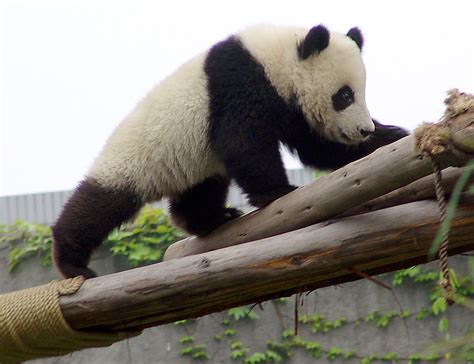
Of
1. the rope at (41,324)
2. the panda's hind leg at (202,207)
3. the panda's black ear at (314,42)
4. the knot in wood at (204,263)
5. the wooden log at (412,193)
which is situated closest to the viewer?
the wooden log at (412,193)

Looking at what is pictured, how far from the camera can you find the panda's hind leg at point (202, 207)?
12.1 feet

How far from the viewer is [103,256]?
6.09 m

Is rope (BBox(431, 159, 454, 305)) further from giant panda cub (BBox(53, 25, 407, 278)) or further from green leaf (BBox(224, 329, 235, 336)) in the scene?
green leaf (BBox(224, 329, 235, 336))

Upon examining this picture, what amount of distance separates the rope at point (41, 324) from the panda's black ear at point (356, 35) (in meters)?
1.76

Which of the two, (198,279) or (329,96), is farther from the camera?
(329,96)

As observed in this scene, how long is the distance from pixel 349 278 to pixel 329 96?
3.15 ft

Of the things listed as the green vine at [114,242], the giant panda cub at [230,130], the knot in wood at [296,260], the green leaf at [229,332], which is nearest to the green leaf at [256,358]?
the green leaf at [229,332]

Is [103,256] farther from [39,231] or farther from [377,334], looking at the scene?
[377,334]

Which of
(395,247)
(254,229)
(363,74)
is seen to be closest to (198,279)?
(254,229)

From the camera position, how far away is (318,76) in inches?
144

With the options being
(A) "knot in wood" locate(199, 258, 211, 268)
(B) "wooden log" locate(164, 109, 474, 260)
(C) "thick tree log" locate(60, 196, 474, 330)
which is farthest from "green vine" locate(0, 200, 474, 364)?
(A) "knot in wood" locate(199, 258, 211, 268)

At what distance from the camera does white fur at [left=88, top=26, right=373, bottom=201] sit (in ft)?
11.5

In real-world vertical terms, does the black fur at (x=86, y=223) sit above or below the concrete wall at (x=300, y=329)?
above

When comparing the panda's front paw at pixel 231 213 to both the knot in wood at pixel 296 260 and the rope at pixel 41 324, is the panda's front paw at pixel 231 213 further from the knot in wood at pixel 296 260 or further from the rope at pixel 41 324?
the knot in wood at pixel 296 260
